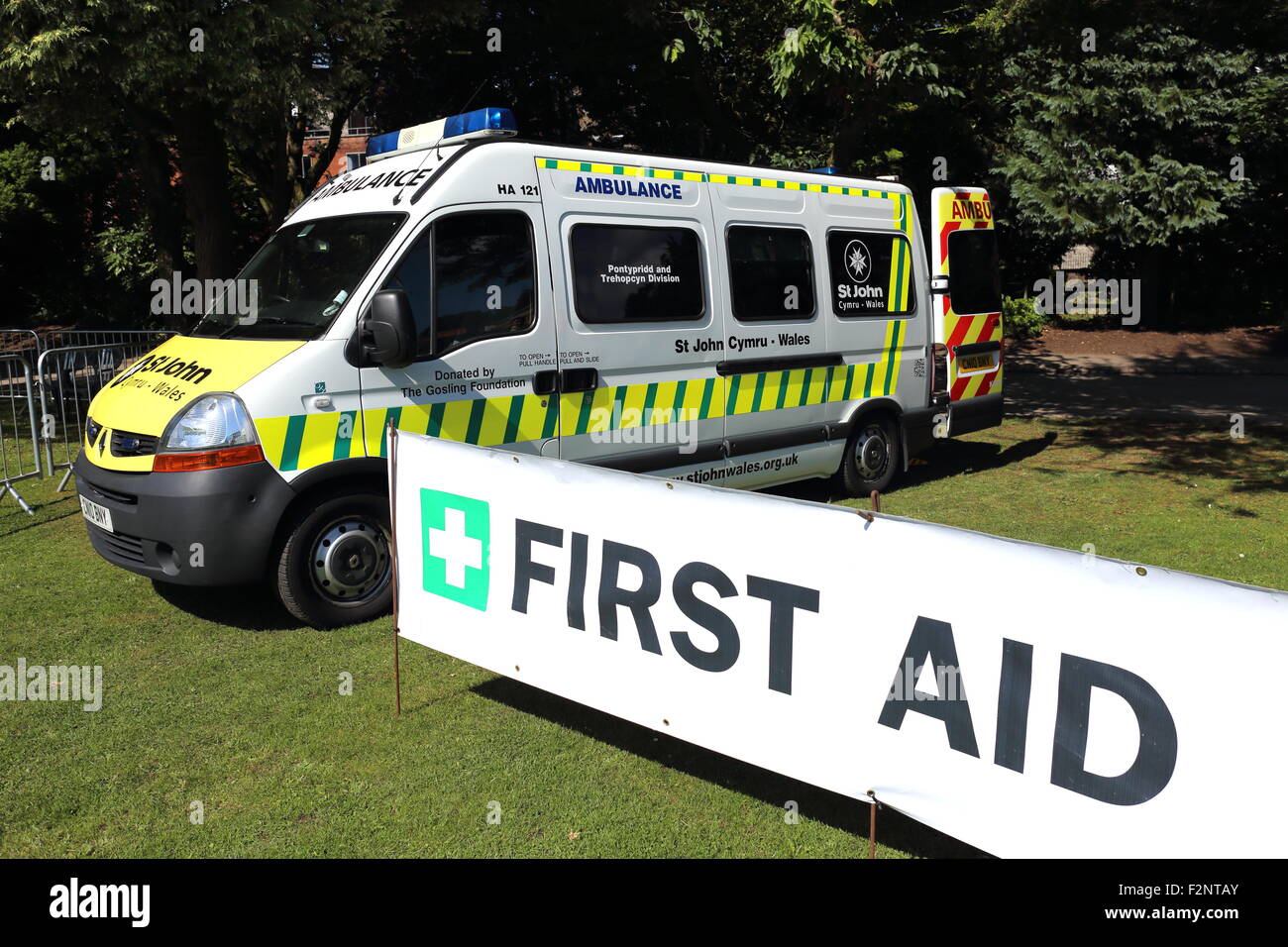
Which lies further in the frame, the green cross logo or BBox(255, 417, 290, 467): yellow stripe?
BBox(255, 417, 290, 467): yellow stripe

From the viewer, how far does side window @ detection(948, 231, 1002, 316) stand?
947 cm

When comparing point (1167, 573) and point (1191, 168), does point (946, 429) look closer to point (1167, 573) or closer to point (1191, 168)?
point (1167, 573)

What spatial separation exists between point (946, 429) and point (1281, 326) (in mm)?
15134

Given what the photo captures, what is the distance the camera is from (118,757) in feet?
14.4

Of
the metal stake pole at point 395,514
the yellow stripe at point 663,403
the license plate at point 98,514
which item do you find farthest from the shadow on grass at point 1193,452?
the license plate at point 98,514

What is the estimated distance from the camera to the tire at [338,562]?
561 centimetres

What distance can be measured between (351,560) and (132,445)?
4.28 ft

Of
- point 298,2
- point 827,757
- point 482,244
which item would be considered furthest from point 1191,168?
point 827,757

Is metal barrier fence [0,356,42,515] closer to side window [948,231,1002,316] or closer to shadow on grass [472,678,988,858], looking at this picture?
shadow on grass [472,678,988,858]

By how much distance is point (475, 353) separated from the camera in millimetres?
6020

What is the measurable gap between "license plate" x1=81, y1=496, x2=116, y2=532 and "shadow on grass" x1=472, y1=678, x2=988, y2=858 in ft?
7.69

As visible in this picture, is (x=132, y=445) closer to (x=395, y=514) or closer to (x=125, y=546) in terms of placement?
(x=125, y=546)

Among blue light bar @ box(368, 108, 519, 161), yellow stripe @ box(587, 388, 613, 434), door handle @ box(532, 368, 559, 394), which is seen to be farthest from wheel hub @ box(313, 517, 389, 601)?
blue light bar @ box(368, 108, 519, 161)

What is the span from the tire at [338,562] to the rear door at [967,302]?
559 cm
